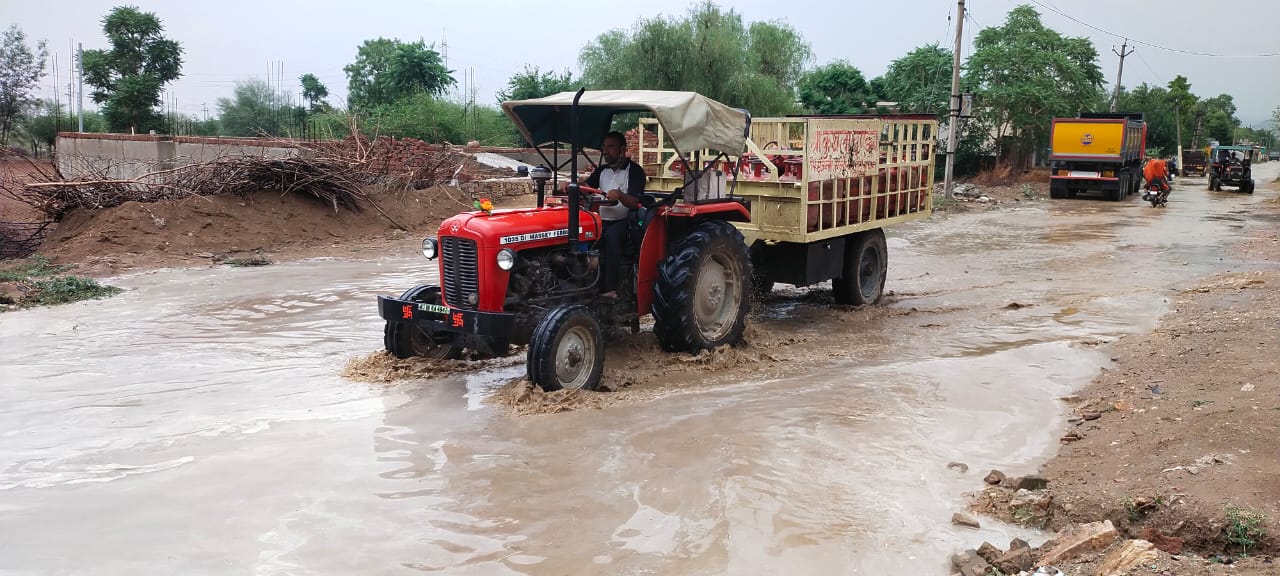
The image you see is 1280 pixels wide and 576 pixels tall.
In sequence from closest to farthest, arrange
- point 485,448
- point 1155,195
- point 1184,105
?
point 485,448
point 1155,195
point 1184,105

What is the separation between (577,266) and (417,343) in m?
1.45

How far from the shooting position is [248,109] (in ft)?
161

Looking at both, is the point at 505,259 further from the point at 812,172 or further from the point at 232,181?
the point at 232,181

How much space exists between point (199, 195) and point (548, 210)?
9.87 metres

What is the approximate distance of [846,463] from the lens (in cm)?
Answer: 545

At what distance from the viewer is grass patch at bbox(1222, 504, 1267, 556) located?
153 inches

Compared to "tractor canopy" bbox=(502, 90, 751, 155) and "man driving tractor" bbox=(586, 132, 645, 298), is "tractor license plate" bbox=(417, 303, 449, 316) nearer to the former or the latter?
"man driving tractor" bbox=(586, 132, 645, 298)

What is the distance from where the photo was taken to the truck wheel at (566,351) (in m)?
6.16

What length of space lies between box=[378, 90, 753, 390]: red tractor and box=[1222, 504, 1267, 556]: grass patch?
12.6ft

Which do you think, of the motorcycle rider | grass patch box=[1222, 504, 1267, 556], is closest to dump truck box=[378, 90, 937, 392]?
grass patch box=[1222, 504, 1267, 556]

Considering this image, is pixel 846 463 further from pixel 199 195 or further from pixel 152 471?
pixel 199 195

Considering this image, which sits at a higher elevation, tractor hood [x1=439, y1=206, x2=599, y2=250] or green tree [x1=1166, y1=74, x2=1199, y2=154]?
green tree [x1=1166, y1=74, x2=1199, y2=154]

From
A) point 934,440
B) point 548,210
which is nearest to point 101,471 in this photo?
point 548,210

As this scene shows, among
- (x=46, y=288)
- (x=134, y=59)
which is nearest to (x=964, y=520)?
(x=46, y=288)
